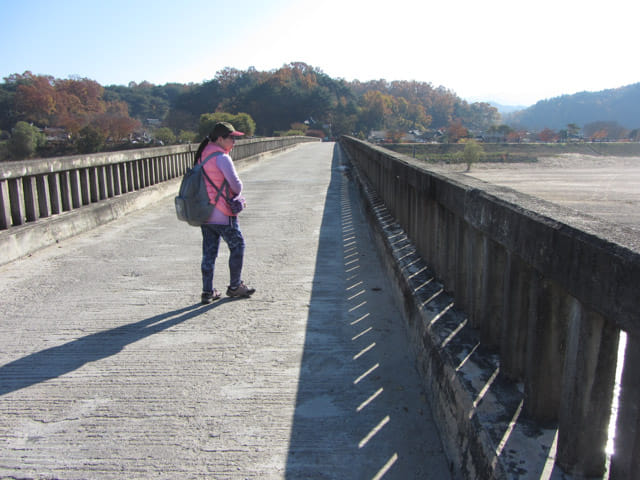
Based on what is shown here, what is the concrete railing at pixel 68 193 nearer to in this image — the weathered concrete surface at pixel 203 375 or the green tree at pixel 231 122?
the weathered concrete surface at pixel 203 375

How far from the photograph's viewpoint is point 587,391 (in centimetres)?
185

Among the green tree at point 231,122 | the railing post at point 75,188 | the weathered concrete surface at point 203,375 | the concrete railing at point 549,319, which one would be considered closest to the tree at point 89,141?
the green tree at point 231,122

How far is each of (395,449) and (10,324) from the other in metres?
3.59

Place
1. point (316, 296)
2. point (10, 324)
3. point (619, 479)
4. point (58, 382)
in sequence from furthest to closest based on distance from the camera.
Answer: point (316, 296) < point (10, 324) < point (58, 382) < point (619, 479)

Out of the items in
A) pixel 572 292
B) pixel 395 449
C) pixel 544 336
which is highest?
Answer: pixel 572 292

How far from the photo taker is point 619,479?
164 cm

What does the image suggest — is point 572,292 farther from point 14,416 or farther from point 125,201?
point 125,201

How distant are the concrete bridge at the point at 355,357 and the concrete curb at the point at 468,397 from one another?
11 mm

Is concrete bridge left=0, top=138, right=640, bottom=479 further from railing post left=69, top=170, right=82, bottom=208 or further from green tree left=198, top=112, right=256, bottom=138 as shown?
green tree left=198, top=112, right=256, bottom=138

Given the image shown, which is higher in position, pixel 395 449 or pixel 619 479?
pixel 619 479

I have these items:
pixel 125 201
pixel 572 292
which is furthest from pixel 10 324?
pixel 125 201

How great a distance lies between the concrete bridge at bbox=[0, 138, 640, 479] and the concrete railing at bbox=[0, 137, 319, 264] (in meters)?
0.18

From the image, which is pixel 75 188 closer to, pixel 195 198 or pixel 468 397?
pixel 195 198

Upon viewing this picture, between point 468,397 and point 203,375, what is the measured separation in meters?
1.87
